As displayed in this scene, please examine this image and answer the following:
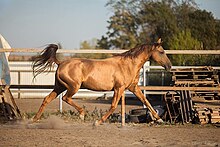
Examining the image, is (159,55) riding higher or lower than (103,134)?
higher

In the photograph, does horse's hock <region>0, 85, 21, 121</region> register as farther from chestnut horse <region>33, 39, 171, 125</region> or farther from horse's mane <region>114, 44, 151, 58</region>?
horse's mane <region>114, 44, 151, 58</region>

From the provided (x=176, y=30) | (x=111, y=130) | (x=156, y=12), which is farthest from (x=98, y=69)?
(x=156, y=12)

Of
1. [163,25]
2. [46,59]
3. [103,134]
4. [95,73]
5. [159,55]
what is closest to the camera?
[103,134]

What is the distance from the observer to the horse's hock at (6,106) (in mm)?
11078

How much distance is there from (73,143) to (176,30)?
3580 cm

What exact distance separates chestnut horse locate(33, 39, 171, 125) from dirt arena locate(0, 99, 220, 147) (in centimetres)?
57

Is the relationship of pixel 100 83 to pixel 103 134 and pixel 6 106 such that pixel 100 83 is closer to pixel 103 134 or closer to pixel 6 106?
pixel 103 134

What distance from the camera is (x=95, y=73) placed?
10.1 meters

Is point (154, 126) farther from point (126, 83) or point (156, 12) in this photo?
point (156, 12)

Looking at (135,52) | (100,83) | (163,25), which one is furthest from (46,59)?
(163,25)

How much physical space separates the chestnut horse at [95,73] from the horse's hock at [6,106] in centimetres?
121

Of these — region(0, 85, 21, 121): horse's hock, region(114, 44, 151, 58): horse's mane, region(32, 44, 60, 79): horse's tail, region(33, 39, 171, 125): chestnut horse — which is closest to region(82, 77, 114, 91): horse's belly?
region(33, 39, 171, 125): chestnut horse

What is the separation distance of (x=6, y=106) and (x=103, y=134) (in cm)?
381

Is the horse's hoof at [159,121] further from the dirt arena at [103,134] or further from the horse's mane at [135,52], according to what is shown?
the horse's mane at [135,52]
